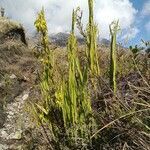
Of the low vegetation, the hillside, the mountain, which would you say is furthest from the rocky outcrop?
the low vegetation

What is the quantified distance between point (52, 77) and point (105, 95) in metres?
0.55

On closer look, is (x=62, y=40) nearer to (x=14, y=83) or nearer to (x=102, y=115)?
(x=14, y=83)

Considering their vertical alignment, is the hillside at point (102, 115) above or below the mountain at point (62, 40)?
below

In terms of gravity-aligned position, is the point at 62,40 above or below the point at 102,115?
above

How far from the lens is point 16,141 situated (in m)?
7.05

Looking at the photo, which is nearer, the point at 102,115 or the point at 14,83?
the point at 102,115

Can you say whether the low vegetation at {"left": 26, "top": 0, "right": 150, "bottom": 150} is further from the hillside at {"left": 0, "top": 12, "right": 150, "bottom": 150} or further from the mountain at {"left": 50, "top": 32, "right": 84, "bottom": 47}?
the mountain at {"left": 50, "top": 32, "right": 84, "bottom": 47}

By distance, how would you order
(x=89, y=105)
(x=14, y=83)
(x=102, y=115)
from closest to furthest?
(x=102, y=115)
(x=89, y=105)
(x=14, y=83)

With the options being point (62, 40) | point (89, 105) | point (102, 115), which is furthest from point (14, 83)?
point (102, 115)

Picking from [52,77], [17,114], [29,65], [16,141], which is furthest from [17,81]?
[52,77]

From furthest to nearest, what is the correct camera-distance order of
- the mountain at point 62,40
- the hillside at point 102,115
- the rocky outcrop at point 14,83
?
1. the mountain at point 62,40
2. the rocky outcrop at point 14,83
3. the hillside at point 102,115

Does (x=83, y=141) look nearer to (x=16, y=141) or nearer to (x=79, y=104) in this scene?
(x=79, y=104)

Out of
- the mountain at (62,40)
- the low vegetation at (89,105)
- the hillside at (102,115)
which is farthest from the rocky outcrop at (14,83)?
the low vegetation at (89,105)

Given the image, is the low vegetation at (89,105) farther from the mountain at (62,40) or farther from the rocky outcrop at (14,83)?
the mountain at (62,40)
